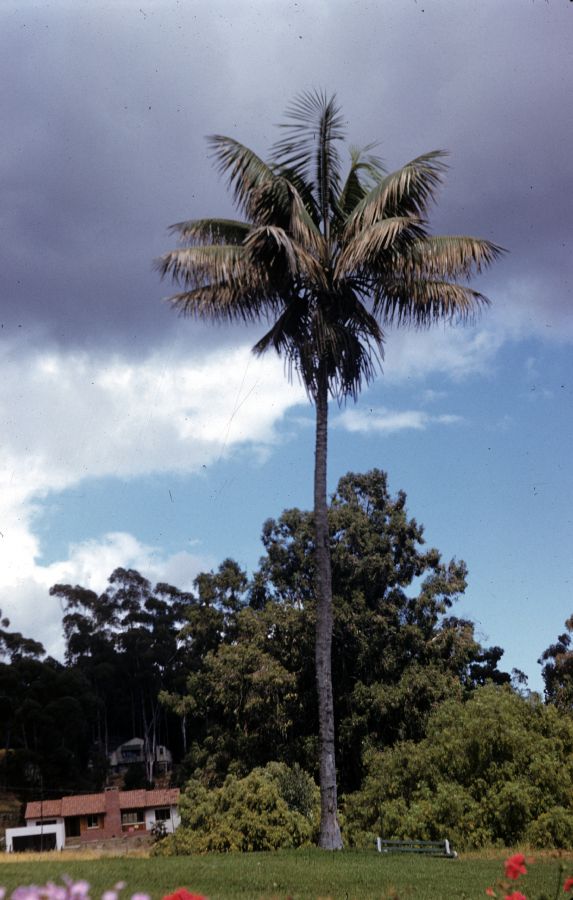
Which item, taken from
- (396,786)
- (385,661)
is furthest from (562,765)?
(385,661)

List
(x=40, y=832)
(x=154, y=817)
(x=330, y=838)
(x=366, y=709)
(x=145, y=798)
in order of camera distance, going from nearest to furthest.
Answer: (x=330, y=838) < (x=366, y=709) < (x=40, y=832) < (x=154, y=817) < (x=145, y=798)

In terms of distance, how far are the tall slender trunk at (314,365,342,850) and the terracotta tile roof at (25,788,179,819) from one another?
31847 millimetres

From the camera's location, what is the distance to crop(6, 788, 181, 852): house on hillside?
45.1 meters

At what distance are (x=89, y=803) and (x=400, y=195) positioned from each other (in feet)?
134

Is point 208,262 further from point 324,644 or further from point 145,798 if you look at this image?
point 145,798

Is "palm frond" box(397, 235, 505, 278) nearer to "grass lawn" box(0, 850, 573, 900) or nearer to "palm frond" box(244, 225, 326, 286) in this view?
"palm frond" box(244, 225, 326, 286)

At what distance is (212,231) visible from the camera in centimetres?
1750

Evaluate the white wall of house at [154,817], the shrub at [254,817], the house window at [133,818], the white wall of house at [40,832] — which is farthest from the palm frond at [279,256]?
the house window at [133,818]

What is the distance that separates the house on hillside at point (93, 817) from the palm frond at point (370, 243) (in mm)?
35575

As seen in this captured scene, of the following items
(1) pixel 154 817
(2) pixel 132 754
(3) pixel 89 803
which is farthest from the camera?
(2) pixel 132 754

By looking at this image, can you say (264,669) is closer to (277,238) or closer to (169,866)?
(169,866)

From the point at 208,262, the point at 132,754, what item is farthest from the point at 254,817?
the point at 132,754

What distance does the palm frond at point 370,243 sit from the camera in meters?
15.7

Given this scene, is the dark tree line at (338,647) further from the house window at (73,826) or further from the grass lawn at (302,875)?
the house window at (73,826)
